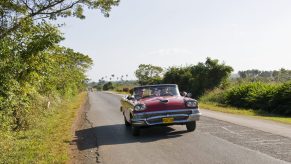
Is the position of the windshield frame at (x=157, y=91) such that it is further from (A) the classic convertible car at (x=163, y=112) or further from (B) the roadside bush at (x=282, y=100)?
(B) the roadside bush at (x=282, y=100)

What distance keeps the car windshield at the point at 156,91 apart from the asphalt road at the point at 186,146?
1250 mm

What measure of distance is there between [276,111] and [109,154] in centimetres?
1699

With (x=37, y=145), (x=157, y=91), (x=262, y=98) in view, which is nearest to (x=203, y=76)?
(x=262, y=98)

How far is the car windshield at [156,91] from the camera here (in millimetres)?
14820

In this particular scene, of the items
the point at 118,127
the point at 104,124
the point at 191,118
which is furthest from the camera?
the point at 104,124

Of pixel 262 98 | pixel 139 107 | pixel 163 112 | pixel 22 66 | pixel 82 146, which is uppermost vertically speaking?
pixel 22 66

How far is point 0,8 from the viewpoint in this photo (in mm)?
14344

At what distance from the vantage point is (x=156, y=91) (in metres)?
14.9

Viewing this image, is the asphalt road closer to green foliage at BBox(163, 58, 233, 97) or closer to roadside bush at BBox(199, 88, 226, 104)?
roadside bush at BBox(199, 88, 226, 104)

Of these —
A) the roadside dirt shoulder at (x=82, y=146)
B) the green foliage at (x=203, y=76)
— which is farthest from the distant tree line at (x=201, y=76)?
the roadside dirt shoulder at (x=82, y=146)

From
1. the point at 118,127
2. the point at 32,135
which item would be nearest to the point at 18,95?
the point at 32,135

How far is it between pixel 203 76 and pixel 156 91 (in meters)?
30.9

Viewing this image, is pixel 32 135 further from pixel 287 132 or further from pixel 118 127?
pixel 287 132

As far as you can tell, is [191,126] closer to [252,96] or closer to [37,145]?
[37,145]
